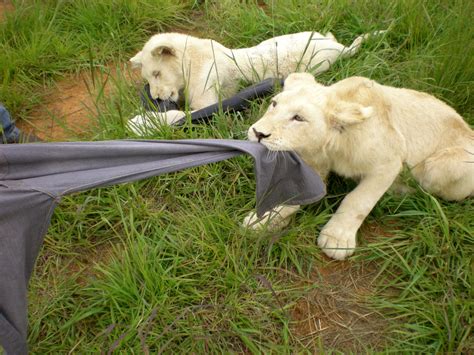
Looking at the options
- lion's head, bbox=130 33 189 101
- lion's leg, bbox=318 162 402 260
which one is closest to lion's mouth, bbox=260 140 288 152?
lion's leg, bbox=318 162 402 260

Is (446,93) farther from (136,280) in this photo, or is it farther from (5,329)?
(5,329)

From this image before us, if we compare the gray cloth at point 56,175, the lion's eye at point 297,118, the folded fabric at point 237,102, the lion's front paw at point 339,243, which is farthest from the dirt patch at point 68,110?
the lion's front paw at point 339,243

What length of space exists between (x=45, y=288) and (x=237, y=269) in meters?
1.08

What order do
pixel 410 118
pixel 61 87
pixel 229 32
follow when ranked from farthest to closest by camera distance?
pixel 229 32, pixel 61 87, pixel 410 118

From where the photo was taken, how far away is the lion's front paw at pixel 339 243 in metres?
2.62

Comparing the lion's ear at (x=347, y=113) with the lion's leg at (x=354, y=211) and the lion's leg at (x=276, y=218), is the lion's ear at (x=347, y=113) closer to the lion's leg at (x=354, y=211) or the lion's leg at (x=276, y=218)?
the lion's leg at (x=354, y=211)

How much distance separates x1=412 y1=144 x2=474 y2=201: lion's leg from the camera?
269cm

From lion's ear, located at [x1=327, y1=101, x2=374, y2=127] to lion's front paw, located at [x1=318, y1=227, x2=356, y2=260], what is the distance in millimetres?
623

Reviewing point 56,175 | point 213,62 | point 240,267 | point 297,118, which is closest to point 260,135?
point 297,118

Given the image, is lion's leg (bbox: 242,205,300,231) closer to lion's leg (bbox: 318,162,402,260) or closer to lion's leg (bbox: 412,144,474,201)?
lion's leg (bbox: 318,162,402,260)

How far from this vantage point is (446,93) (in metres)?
3.42

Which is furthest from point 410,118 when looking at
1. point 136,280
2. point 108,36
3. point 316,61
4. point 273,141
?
point 108,36

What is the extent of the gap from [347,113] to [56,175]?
56.6 inches

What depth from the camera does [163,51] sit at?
12.3 feet
